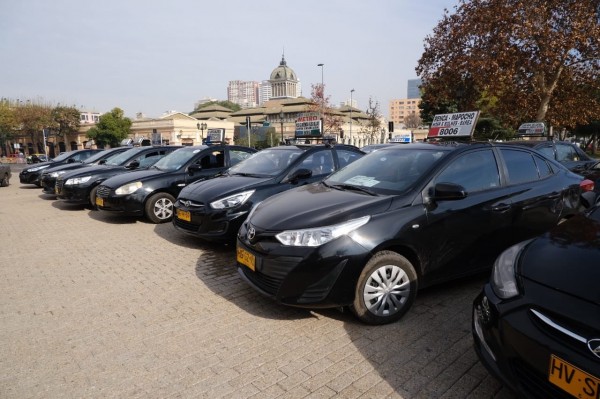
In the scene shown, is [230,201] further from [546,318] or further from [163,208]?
[546,318]

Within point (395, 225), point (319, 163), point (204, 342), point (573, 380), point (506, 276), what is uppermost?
point (319, 163)

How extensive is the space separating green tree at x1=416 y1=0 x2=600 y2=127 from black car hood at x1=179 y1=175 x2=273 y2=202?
41.5 feet

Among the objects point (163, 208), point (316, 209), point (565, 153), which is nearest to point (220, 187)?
point (316, 209)

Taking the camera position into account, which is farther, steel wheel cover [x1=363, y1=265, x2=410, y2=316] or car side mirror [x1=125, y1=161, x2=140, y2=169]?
car side mirror [x1=125, y1=161, x2=140, y2=169]

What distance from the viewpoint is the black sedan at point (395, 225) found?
10.5 ft

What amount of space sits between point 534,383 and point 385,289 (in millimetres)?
1453

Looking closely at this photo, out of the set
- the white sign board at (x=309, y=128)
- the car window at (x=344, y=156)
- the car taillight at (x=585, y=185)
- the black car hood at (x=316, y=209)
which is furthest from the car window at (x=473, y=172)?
the white sign board at (x=309, y=128)

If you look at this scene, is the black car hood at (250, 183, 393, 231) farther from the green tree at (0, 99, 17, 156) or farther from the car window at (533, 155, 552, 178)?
the green tree at (0, 99, 17, 156)

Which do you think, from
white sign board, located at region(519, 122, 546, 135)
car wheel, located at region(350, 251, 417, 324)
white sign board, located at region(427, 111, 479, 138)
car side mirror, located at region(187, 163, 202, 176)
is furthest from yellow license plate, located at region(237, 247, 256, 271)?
white sign board, located at region(519, 122, 546, 135)

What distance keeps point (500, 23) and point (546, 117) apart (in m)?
5.12

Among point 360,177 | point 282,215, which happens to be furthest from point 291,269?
point 360,177

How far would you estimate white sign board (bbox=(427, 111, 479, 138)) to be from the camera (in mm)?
5996

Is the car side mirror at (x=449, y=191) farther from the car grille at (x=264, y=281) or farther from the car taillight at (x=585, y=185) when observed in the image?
the car taillight at (x=585, y=185)

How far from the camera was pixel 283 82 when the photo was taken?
131375mm
